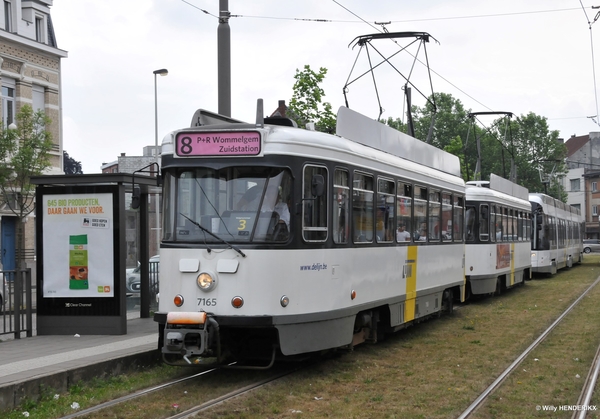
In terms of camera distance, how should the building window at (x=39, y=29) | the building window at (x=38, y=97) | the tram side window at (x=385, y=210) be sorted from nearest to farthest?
the tram side window at (x=385, y=210) → the building window at (x=38, y=97) → the building window at (x=39, y=29)

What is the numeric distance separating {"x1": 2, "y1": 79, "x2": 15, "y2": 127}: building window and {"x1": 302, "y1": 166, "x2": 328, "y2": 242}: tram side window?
26222mm

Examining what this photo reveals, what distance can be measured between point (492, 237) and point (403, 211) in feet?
28.6

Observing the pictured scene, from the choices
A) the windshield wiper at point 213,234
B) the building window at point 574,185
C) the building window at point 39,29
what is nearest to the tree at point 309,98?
the windshield wiper at point 213,234

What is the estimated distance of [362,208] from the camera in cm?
1117

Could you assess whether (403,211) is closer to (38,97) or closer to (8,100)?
(8,100)

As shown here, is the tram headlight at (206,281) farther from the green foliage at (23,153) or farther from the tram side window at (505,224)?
the green foliage at (23,153)

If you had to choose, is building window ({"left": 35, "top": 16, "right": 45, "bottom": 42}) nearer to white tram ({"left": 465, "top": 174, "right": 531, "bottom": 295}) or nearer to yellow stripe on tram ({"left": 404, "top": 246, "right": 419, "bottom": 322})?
white tram ({"left": 465, "top": 174, "right": 531, "bottom": 295})

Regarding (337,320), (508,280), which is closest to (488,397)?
(337,320)

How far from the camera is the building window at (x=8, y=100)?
1319 inches

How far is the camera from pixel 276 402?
866 cm

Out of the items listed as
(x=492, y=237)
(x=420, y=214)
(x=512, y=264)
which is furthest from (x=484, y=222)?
(x=420, y=214)

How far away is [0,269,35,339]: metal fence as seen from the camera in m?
12.2

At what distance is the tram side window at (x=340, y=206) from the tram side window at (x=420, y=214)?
10.2ft

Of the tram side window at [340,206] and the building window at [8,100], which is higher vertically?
the building window at [8,100]
